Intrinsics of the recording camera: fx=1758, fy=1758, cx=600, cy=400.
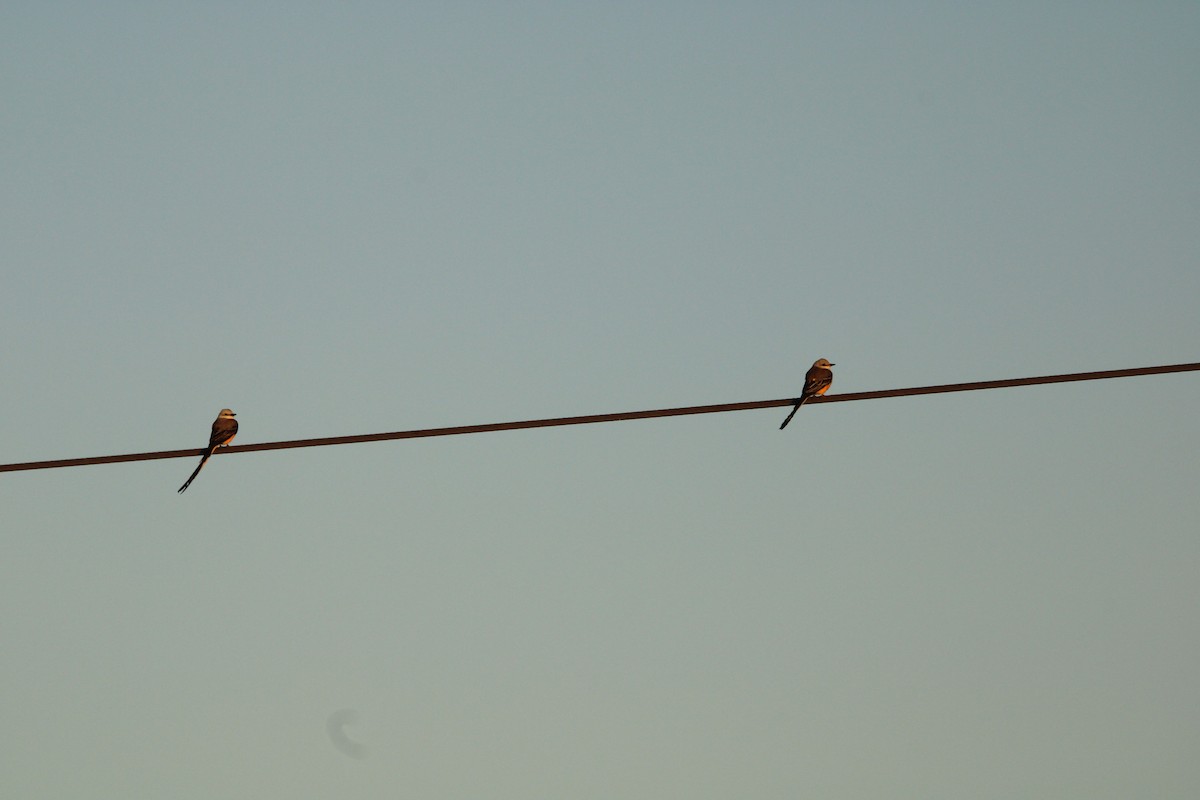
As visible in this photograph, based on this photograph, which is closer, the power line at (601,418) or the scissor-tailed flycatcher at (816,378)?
the power line at (601,418)

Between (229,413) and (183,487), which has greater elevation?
(229,413)

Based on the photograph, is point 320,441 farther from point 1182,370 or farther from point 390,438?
point 1182,370

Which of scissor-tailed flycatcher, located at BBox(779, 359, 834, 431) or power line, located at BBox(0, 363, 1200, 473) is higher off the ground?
scissor-tailed flycatcher, located at BBox(779, 359, 834, 431)

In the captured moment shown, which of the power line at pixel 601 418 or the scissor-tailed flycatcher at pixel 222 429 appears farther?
the scissor-tailed flycatcher at pixel 222 429

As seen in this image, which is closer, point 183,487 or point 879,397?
point 879,397

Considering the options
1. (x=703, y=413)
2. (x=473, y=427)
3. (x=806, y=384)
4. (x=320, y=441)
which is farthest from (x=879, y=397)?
(x=806, y=384)

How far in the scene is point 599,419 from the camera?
49.8 ft

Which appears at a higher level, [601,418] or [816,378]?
[816,378]

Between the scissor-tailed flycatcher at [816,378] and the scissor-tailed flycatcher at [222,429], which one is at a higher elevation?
the scissor-tailed flycatcher at [816,378]

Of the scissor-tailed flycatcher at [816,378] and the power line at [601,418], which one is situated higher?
the scissor-tailed flycatcher at [816,378]

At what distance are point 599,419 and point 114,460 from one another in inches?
165

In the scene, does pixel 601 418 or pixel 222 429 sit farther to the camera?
pixel 222 429

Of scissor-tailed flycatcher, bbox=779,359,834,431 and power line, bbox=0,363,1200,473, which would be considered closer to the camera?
power line, bbox=0,363,1200,473

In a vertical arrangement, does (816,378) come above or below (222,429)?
above
